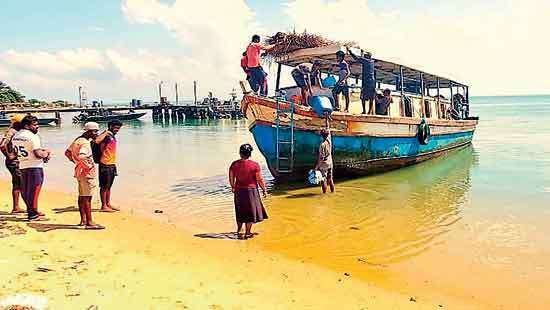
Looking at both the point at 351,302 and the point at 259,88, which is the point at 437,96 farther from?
A: the point at 351,302

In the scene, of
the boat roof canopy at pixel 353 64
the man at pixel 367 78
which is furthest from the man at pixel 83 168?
the man at pixel 367 78

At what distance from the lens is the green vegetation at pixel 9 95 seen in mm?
60938

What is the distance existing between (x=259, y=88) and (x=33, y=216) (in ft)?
19.3

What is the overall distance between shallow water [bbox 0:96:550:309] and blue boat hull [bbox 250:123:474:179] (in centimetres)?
37

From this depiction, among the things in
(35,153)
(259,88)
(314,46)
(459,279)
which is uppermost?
(314,46)

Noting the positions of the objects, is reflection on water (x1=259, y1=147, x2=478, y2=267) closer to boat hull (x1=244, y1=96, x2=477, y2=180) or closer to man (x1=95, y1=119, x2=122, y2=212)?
boat hull (x1=244, y1=96, x2=477, y2=180)

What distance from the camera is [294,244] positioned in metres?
6.80

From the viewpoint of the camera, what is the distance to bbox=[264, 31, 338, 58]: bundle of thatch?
472 inches

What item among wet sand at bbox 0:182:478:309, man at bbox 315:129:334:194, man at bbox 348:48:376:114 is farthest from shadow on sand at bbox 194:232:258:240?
man at bbox 348:48:376:114

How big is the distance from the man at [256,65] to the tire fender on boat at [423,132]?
583 cm

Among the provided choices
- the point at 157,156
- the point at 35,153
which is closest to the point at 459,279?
the point at 35,153

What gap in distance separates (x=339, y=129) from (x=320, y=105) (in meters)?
1.02

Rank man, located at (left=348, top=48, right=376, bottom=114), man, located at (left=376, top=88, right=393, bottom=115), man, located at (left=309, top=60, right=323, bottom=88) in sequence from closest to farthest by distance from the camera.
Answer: man, located at (left=348, top=48, right=376, bottom=114)
man, located at (left=309, top=60, right=323, bottom=88)
man, located at (left=376, top=88, right=393, bottom=115)

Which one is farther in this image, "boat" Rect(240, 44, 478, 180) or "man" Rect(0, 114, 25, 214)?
"boat" Rect(240, 44, 478, 180)
